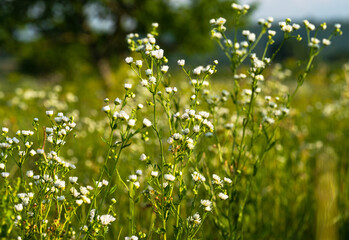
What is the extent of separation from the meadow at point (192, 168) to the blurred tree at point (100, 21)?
526 inches

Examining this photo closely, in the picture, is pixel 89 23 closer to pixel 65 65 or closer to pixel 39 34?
pixel 39 34

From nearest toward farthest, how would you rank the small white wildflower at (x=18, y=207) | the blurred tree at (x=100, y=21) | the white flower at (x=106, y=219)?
the small white wildflower at (x=18, y=207)
the white flower at (x=106, y=219)
the blurred tree at (x=100, y=21)

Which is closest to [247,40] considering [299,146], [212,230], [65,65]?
[212,230]

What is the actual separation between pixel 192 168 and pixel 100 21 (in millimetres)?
18270

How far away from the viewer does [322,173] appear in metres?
0.89

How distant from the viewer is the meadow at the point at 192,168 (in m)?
1.61

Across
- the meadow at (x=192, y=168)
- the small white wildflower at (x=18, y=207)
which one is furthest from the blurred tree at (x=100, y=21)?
the small white wildflower at (x=18, y=207)

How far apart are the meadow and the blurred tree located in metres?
13.4

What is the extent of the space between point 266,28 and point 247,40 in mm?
146

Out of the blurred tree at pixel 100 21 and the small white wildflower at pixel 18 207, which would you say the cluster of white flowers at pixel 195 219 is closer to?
the small white wildflower at pixel 18 207

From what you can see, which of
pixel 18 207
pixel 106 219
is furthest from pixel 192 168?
pixel 18 207

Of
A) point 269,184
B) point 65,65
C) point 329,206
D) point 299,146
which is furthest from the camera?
point 65,65

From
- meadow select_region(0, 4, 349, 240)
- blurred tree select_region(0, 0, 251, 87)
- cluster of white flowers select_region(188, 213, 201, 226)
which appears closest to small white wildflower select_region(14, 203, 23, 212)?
meadow select_region(0, 4, 349, 240)

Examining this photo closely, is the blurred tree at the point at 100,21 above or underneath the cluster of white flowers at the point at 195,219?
above
